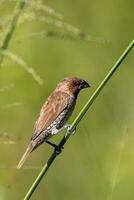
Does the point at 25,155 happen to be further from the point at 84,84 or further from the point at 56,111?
the point at 84,84

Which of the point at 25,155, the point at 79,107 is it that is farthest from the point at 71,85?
the point at 79,107

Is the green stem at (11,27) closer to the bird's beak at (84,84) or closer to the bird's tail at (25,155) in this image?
→ the bird's tail at (25,155)

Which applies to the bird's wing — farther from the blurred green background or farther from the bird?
the blurred green background

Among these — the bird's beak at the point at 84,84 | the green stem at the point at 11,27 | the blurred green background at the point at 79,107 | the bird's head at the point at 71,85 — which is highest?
the green stem at the point at 11,27

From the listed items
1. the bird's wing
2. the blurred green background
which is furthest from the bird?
the blurred green background

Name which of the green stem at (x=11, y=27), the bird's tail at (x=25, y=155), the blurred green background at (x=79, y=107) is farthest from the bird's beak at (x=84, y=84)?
the green stem at (x=11, y=27)

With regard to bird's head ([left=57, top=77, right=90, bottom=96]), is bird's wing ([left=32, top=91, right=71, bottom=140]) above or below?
below

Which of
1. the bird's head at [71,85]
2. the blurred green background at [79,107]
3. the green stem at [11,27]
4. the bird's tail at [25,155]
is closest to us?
the green stem at [11,27]
